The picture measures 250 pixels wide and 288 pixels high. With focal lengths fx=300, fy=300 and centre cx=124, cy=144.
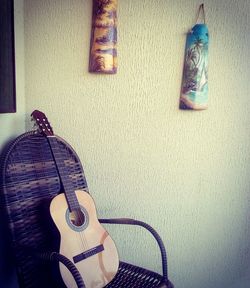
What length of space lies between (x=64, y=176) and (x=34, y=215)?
0.22m

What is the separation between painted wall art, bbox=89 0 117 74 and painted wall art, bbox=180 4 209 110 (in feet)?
1.23

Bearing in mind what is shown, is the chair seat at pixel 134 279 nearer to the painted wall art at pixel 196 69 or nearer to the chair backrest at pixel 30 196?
the chair backrest at pixel 30 196

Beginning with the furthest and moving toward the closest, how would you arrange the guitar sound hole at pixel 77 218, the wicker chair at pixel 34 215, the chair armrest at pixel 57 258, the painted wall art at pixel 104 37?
the painted wall art at pixel 104 37 < the guitar sound hole at pixel 77 218 < the wicker chair at pixel 34 215 < the chair armrest at pixel 57 258

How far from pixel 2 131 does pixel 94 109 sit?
0.48 m

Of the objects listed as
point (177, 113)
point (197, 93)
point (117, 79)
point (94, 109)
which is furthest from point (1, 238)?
point (197, 93)

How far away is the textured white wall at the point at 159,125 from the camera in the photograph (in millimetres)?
1547

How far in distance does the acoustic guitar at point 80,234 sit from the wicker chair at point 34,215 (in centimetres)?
5

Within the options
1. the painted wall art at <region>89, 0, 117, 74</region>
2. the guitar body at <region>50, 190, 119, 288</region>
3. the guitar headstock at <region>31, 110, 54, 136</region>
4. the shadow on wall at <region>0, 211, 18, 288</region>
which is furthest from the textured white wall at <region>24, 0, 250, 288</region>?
the shadow on wall at <region>0, 211, 18, 288</region>

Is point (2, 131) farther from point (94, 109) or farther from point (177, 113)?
point (177, 113)

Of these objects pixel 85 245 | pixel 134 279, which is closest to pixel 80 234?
pixel 85 245

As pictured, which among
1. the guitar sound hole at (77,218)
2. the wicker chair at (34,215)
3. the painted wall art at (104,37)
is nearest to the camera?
the wicker chair at (34,215)

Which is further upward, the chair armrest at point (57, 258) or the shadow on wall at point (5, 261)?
the chair armrest at point (57, 258)

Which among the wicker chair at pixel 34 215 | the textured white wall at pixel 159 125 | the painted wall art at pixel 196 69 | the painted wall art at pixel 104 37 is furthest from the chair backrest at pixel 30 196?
the painted wall art at pixel 196 69

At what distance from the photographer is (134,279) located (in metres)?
1.37
